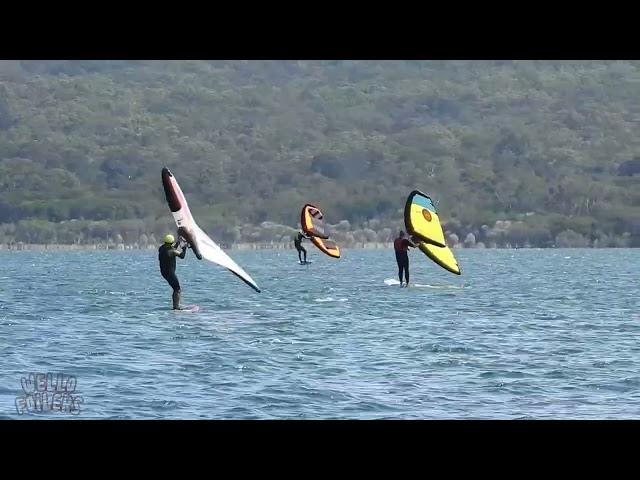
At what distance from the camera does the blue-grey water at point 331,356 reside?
23.8m

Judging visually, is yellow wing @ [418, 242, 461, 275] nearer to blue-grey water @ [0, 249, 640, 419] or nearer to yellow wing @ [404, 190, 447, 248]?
yellow wing @ [404, 190, 447, 248]

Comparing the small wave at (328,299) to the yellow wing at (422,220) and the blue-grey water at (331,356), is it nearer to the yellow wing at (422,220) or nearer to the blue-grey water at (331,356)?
the blue-grey water at (331,356)

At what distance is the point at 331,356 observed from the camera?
32.4m

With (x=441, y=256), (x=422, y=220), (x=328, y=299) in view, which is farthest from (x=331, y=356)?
(x=441, y=256)

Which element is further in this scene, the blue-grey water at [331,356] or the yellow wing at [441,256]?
the yellow wing at [441,256]

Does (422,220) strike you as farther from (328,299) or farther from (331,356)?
(331,356)

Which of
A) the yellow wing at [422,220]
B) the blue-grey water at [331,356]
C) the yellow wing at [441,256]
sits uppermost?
the yellow wing at [422,220]

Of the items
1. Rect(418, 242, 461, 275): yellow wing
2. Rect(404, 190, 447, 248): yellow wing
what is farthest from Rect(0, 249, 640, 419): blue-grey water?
Rect(404, 190, 447, 248): yellow wing

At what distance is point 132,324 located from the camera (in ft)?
134

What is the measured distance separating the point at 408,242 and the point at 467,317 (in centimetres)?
633

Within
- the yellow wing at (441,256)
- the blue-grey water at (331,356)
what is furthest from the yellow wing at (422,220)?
the blue-grey water at (331,356)
